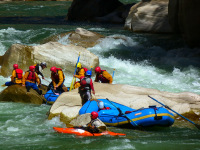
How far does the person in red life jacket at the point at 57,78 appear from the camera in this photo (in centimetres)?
1022

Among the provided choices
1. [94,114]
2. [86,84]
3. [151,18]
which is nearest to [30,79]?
[86,84]

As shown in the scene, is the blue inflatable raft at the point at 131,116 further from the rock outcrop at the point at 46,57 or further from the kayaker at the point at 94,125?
the rock outcrop at the point at 46,57

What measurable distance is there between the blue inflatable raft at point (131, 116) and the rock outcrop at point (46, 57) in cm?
463

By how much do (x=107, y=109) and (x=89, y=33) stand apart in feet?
28.6

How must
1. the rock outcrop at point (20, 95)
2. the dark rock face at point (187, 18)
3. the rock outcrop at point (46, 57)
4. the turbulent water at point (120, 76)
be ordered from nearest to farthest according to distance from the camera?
the turbulent water at point (120, 76), the rock outcrop at point (20, 95), the rock outcrop at point (46, 57), the dark rock face at point (187, 18)

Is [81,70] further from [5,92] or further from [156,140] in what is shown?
[156,140]

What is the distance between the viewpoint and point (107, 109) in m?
8.26

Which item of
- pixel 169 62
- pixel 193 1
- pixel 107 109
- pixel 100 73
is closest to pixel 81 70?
pixel 100 73

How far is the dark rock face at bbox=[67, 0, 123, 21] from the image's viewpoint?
24.1 meters

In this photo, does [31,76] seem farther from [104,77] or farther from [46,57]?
[46,57]

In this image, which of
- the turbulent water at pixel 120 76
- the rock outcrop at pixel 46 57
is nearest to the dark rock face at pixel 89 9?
the turbulent water at pixel 120 76

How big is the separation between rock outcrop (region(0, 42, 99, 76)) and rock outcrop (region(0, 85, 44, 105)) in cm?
220

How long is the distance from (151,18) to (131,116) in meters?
11.5

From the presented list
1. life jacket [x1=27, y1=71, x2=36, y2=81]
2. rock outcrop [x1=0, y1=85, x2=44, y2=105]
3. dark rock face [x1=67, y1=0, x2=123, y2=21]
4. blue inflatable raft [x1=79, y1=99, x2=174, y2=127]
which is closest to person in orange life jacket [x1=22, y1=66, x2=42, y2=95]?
life jacket [x1=27, y1=71, x2=36, y2=81]
